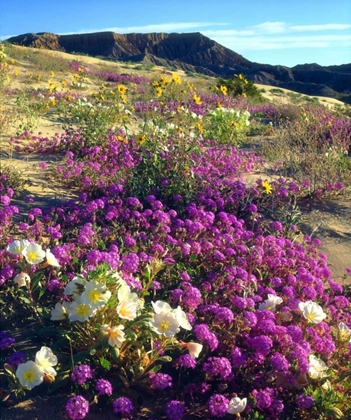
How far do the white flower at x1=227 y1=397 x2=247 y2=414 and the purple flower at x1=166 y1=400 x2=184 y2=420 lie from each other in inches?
9.6

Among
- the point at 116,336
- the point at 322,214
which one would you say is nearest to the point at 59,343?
the point at 116,336

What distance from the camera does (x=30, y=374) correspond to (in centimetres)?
248

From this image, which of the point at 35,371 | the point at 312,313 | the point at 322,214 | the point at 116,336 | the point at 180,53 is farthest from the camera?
the point at 180,53

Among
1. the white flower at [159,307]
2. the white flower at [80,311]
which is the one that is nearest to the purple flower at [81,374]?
the white flower at [80,311]

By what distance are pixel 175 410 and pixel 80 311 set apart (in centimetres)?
71

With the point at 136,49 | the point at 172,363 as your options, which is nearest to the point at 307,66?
the point at 136,49

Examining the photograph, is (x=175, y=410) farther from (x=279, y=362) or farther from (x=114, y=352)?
(x=279, y=362)

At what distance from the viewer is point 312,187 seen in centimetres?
651

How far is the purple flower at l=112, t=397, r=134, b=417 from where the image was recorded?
98.3 inches

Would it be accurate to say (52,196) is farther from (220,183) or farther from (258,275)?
(258,275)

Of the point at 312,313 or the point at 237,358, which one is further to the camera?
the point at 312,313

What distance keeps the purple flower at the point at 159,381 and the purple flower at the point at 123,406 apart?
183mm

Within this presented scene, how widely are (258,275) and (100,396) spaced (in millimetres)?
1879

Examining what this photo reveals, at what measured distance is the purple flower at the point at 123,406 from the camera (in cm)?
250
